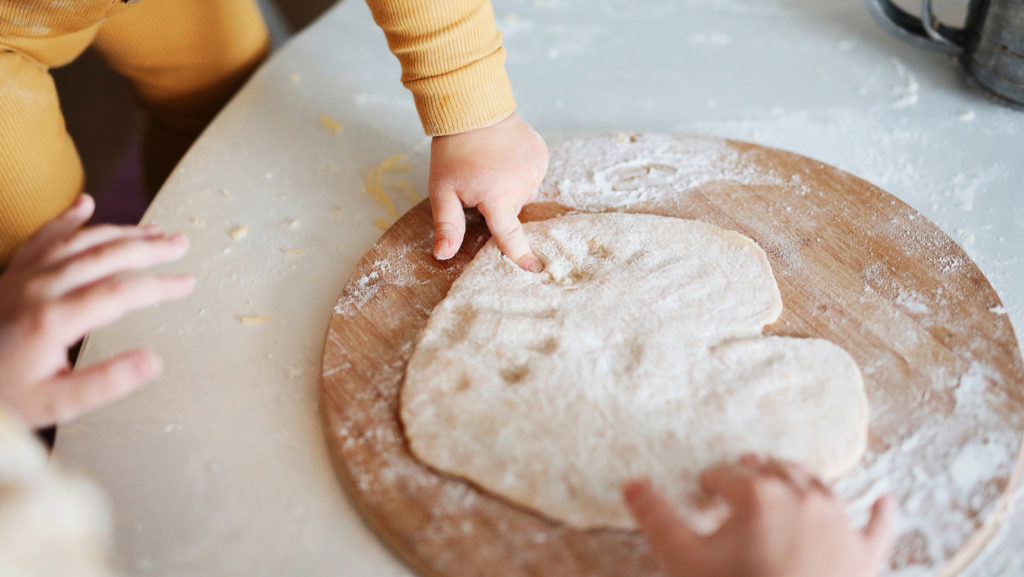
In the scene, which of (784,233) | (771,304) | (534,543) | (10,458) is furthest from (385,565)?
(784,233)

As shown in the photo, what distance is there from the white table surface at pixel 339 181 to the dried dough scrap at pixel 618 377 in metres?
0.13

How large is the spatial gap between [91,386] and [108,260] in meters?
0.10

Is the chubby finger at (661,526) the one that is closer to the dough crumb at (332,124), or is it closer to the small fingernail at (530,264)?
the small fingernail at (530,264)

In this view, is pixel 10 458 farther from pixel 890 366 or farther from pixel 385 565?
pixel 890 366

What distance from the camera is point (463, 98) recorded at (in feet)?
2.95

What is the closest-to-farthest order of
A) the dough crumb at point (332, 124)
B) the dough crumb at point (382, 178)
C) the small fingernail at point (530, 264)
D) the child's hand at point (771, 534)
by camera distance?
the child's hand at point (771, 534), the small fingernail at point (530, 264), the dough crumb at point (382, 178), the dough crumb at point (332, 124)

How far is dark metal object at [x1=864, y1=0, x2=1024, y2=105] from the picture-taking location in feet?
3.34

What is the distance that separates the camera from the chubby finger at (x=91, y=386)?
584 millimetres

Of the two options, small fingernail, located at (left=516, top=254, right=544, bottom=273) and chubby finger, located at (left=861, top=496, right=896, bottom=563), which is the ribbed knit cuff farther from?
chubby finger, located at (left=861, top=496, right=896, bottom=563)

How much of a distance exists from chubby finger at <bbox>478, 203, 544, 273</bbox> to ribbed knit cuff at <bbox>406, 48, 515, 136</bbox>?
11cm

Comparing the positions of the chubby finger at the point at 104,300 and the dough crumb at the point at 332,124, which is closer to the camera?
the chubby finger at the point at 104,300

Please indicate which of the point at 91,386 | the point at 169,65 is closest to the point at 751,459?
the point at 91,386

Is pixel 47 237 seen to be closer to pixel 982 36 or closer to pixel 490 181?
pixel 490 181

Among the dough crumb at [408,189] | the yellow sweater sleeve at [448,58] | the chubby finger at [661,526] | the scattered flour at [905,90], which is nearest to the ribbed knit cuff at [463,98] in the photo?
the yellow sweater sleeve at [448,58]
